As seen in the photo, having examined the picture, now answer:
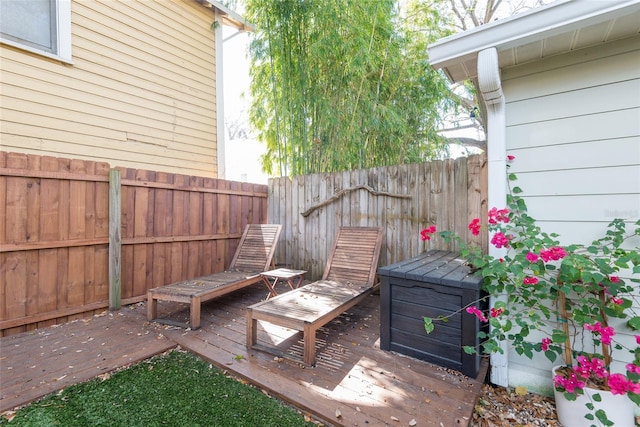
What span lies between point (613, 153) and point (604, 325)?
102 centimetres

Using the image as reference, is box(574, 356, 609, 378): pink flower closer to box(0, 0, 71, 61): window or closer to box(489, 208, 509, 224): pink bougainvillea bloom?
box(489, 208, 509, 224): pink bougainvillea bloom

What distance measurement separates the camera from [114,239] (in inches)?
129

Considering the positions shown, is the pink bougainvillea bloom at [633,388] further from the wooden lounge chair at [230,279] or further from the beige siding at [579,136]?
the wooden lounge chair at [230,279]

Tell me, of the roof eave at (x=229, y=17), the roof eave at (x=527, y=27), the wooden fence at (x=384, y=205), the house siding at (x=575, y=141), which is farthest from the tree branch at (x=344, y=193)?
the roof eave at (x=229, y=17)

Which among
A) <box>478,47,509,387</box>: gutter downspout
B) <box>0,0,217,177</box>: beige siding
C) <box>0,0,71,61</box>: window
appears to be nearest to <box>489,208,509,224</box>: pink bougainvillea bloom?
<box>478,47,509,387</box>: gutter downspout

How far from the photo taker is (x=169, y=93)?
193 inches

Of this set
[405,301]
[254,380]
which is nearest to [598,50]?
[405,301]

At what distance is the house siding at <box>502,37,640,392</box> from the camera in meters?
1.74

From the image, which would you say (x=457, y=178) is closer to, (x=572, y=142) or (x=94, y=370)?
(x=572, y=142)

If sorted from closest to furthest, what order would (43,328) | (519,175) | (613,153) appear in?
(613,153)
(519,175)
(43,328)

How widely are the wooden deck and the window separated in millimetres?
3384

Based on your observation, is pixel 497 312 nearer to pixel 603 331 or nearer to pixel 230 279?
pixel 603 331

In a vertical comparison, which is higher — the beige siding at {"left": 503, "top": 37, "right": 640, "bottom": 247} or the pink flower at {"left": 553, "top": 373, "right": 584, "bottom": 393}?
the beige siding at {"left": 503, "top": 37, "right": 640, "bottom": 247}

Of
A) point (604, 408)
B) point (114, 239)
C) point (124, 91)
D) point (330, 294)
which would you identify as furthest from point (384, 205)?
point (124, 91)
